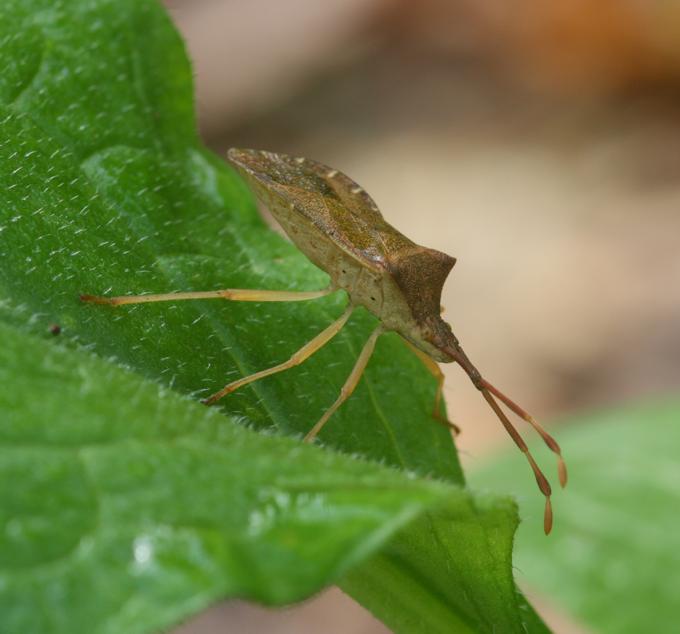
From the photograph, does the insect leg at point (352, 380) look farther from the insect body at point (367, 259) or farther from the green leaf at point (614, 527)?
the green leaf at point (614, 527)

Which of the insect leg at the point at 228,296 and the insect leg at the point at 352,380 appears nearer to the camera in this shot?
the insect leg at the point at 228,296

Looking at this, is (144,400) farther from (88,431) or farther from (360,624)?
(360,624)

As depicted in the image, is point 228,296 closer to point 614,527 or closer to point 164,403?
point 164,403

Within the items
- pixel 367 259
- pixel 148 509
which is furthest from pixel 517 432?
pixel 148 509

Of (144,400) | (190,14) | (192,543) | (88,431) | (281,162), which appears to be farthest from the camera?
(190,14)

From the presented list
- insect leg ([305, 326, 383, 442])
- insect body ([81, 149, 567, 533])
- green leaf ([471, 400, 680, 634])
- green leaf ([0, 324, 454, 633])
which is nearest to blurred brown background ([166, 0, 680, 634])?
green leaf ([471, 400, 680, 634])

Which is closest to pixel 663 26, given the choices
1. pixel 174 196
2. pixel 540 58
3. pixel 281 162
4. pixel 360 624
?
pixel 540 58

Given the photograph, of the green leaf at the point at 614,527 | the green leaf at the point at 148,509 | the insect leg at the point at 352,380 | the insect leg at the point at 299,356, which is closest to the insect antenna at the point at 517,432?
the insect leg at the point at 352,380

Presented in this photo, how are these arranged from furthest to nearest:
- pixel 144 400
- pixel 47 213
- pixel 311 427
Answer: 1. pixel 311 427
2. pixel 47 213
3. pixel 144 400
